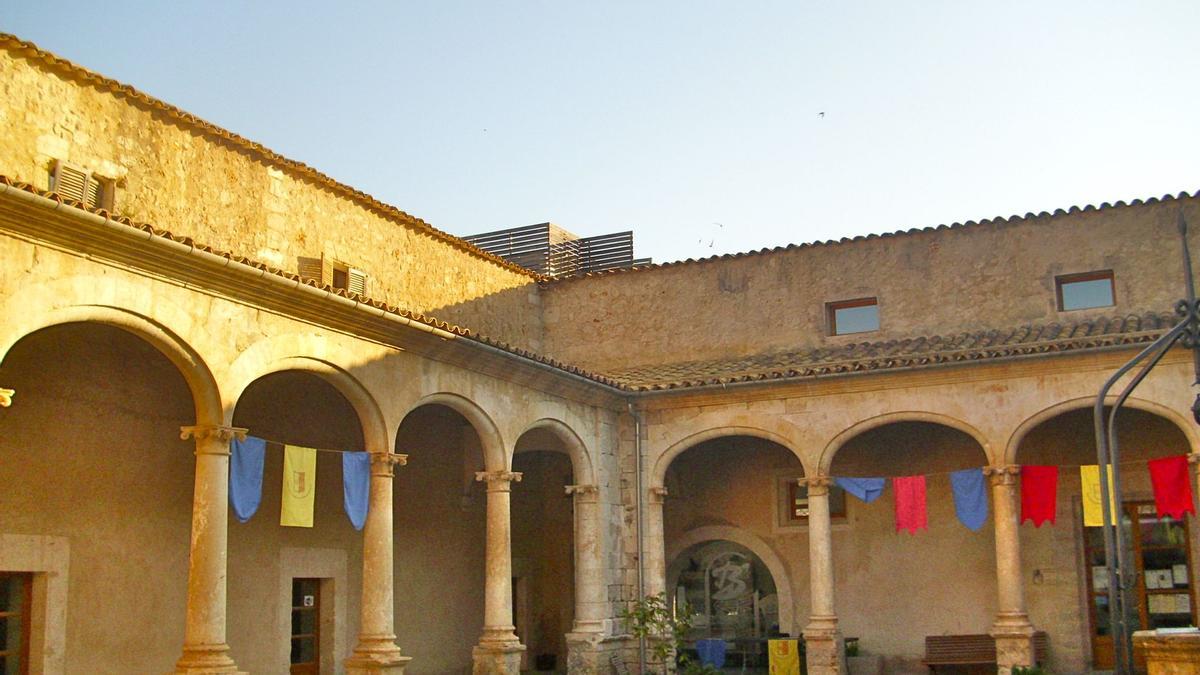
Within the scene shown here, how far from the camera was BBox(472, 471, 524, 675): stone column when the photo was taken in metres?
16.2

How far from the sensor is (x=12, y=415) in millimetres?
12727

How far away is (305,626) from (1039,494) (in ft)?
30.5

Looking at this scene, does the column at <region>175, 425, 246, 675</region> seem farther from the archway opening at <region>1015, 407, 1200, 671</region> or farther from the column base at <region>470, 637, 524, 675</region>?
the archway opening at <region>1015, 407, 1200, 671</region>

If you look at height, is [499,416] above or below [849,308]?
below

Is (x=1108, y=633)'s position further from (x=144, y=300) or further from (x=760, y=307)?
(x=144, y=300)

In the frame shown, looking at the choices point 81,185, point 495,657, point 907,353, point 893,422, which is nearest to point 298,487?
point 495,657

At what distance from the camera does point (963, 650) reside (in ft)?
60.6

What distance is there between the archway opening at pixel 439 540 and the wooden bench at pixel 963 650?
6394mm

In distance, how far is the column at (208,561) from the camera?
1184 centimetres

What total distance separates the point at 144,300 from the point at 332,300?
2.30 metres

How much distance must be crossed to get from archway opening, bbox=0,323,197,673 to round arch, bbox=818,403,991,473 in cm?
838

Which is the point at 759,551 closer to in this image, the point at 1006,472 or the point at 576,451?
the point at 576,451

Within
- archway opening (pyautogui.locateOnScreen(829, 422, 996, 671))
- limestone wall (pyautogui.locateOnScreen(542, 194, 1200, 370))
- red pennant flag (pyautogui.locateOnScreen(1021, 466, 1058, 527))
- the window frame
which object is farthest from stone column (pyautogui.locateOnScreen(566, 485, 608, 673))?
red pennant flag (pyautogui.locateOnScreen(1021, 466, 1058, 527))

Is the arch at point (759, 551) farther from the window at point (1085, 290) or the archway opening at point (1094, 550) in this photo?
the window at point (1085, 290)
